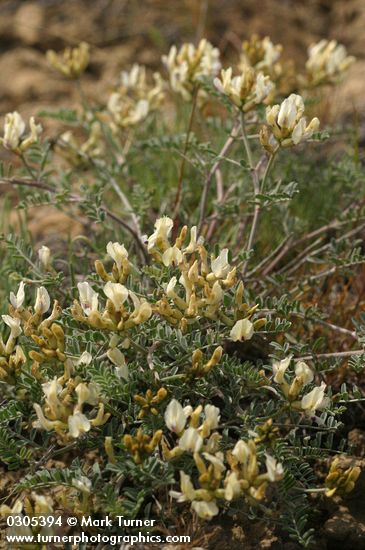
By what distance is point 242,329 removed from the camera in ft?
6.03

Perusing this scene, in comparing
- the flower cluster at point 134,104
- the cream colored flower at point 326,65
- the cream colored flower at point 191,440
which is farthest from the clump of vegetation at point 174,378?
the cream colored flower at point 326,65

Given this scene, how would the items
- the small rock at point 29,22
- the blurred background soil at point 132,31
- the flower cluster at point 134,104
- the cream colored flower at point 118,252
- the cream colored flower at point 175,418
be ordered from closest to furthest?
the cream colored flower at point 175,418 → the cream colored flower at point 118,252 → the flower cluster at point 134,104 → the blurred background soil at point 132,31 → the small rock at point 29,22

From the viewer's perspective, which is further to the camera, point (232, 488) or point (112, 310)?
point (112, 310)

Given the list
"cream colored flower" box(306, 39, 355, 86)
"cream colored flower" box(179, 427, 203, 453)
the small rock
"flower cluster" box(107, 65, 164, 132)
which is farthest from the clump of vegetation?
the small rock

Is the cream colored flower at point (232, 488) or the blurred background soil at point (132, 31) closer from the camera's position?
the cream colored flower at point (232, 488)

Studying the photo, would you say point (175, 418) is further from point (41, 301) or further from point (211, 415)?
point (41, 301)

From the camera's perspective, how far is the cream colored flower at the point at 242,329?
183cm

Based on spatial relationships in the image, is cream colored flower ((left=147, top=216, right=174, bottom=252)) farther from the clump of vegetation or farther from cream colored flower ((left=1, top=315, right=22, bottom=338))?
cream colored flower ((left=1, top=315, right=22, bottom=338))

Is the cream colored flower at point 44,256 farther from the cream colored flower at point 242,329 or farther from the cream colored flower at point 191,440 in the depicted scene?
the cream colored flower at point 191,440

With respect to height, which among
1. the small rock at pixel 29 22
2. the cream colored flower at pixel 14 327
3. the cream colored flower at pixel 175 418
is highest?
the small rock at pixel 29 22

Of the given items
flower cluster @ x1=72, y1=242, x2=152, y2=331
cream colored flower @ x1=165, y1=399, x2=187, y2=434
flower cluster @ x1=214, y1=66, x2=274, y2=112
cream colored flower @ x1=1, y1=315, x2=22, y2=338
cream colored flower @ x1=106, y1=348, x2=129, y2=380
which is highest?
flower cluster @ x1=214, y1=66, x2=274, y2=112

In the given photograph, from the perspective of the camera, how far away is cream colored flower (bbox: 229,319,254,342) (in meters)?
1.83

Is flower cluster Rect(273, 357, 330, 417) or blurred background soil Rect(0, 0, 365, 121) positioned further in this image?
blurred background soil Rect(0, 0, 365, 121)

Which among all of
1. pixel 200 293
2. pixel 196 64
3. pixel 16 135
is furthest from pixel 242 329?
pixel 196 64
